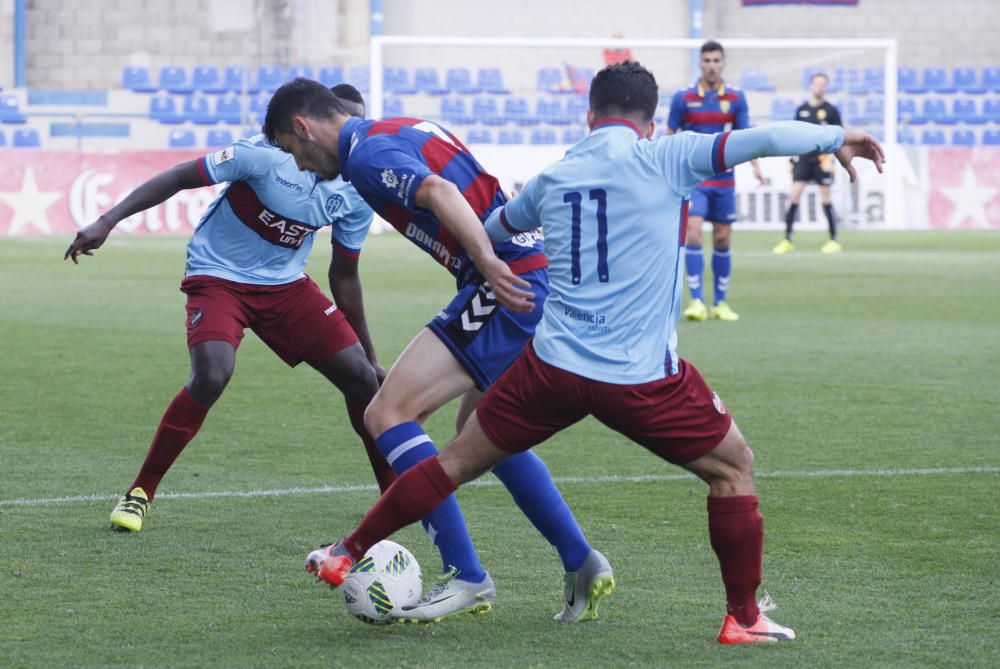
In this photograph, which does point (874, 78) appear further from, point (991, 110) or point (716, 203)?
point (716, 203)

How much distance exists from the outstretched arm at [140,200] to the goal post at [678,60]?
20.0 m

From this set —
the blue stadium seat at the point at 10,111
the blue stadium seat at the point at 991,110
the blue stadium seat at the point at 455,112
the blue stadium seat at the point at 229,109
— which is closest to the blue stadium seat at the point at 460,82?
the blue stadium seat at the point at 455,112

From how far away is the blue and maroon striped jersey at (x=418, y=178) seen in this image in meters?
4.01

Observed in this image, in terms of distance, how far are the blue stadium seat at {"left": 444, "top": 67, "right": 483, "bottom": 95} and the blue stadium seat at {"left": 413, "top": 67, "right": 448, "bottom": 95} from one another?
22 cm

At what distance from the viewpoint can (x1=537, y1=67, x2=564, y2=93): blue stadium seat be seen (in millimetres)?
32062

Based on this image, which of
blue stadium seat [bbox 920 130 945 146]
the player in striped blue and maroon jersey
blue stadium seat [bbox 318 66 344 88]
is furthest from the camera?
blue stadium seat [bbox 920 130 945 146]

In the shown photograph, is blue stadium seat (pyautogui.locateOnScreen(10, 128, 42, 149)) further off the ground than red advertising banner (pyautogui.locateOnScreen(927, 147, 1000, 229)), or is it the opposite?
blue stadium seat (pyautogui.locateOnScreen(10, 128, 42, 149))

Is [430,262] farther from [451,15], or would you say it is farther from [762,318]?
[451,15]

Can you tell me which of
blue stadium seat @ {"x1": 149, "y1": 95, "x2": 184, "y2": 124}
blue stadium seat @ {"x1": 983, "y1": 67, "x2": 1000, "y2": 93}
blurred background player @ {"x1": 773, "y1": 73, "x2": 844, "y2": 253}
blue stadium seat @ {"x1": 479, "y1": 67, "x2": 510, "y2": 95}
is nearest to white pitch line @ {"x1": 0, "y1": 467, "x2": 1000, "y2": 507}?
blurred background player @ {"x1": 773, "y1": 73, "x2": 844, "y2": 253}

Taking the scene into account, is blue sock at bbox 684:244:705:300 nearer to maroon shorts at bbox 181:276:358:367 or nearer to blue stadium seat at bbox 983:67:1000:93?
maroon shorts at bbox 181:276:358:367

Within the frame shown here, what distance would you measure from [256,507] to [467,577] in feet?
5.65

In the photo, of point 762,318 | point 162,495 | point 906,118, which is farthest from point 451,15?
point 162,495

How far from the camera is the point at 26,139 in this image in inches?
1170

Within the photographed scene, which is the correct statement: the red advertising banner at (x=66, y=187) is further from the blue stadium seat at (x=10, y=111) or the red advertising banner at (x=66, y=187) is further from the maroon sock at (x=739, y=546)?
the maroon sock at (x=739, y=546)
